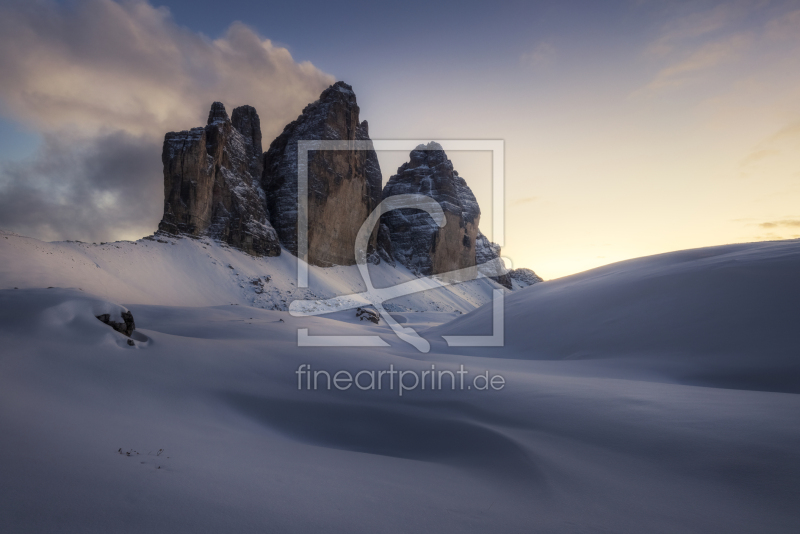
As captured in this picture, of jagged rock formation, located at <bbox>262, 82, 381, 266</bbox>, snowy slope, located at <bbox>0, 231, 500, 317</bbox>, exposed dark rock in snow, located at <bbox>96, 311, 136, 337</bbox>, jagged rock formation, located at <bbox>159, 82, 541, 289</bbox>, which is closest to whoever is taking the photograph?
exposed dark rock in snow, located at <bbox>96, 311, 136, 337</bbox>

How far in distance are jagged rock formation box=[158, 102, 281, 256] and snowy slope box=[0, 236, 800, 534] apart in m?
32.2

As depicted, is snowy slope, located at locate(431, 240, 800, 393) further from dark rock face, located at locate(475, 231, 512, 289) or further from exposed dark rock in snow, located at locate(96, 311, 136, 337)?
dark rock face, located at locate(475, 231, 512, 289)

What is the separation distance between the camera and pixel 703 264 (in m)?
7.79

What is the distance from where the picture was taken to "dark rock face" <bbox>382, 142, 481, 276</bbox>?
64.4 meters

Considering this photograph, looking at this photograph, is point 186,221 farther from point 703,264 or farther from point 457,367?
point 703,264

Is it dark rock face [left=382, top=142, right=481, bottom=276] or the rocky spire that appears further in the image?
dark rock face [left=382, top=142, right=481, bottom=276]

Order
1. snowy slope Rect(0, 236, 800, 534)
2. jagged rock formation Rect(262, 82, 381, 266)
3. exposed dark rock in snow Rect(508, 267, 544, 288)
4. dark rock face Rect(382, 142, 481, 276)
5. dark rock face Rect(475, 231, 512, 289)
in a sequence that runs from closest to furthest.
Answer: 1. snowy slope Rect(0, 236, 800, 534)
2. jagged rock formation Rect(262, 82, 381, 266)
3. dark rock face Rect(382, 142, 481, 276)
4. dark rock face Rect(475, 231, 512, 289)
5. exposed dark rock in snow Rect(508, 267, 544, 288)

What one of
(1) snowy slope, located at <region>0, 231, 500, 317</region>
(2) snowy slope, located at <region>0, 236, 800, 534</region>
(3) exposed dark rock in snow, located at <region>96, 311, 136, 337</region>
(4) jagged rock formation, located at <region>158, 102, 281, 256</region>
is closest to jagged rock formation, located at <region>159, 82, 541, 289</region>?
(4) jagged rock formation, located at <region>158, 102, 281, 256</region>

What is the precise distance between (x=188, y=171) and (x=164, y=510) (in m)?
37.8

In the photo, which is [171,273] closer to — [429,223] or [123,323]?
[123,323]

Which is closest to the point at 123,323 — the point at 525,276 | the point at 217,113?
the point at 217,113

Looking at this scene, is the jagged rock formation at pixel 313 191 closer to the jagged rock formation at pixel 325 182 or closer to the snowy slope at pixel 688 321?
the jagged rock formation at pixel 325 182

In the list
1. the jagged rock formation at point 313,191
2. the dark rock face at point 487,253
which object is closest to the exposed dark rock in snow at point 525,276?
the dark rock face at point 487,253

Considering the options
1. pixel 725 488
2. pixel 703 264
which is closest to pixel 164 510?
pixel 725 488
